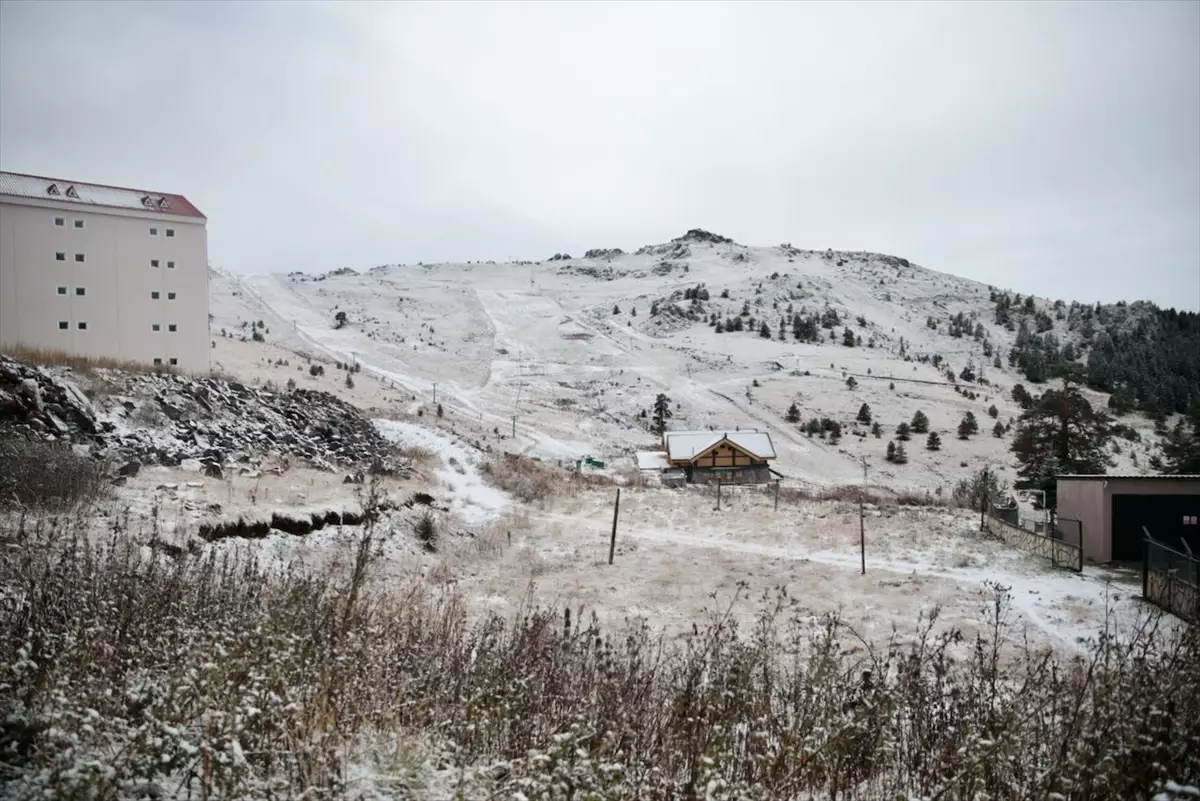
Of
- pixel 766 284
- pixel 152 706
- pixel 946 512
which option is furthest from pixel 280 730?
pixel 766 284

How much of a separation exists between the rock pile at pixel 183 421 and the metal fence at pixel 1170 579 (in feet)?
69.5

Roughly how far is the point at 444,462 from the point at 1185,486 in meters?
26.0

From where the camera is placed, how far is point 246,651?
4.33 m

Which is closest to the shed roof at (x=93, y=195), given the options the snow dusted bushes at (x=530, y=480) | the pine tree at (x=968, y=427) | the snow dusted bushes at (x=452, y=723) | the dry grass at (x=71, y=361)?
the dry grass at (x=71, y=361)

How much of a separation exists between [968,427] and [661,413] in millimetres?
25607

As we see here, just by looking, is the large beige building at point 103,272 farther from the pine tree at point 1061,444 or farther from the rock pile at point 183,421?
the pine tree at point 1061,444

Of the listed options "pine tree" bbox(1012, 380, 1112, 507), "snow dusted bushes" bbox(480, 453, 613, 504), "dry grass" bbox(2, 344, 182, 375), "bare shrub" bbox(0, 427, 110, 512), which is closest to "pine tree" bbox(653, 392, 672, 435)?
"snow dusted bushes" bbox(480, 453, 613, 504)

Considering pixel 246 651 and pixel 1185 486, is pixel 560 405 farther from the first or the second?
pixel 246 651

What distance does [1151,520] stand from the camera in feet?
67.7

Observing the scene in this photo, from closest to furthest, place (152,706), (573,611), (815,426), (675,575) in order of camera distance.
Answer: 1. (152,706)
2. (573,611)
3. (675,575)
4. (815,426)

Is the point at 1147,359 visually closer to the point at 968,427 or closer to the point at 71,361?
the point at 968,427

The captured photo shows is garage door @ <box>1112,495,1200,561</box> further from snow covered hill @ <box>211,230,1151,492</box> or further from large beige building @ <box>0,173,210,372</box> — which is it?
large beige building @ <box>0,173,210,372</box>

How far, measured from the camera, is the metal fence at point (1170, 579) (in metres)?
14.2

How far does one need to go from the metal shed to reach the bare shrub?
81.6 feet
